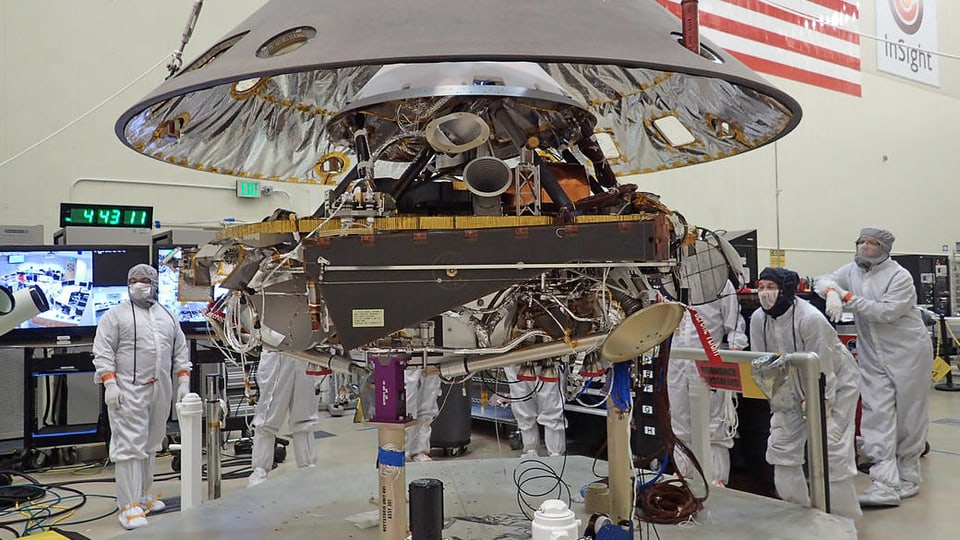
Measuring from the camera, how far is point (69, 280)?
21.3 feet

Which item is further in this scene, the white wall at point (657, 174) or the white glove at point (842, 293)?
the white wall at point (657, 174)

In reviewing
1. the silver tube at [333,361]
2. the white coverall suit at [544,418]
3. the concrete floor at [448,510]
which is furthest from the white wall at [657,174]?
the silver tube at [333,361]

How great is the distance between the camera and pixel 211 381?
13.0ft

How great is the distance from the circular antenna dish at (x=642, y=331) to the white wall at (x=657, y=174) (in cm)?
749

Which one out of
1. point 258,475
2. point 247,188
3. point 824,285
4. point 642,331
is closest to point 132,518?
point 258,475

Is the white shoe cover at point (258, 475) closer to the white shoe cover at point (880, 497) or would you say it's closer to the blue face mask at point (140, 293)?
the blue face mask at point (140, 293)

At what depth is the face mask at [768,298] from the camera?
4.42 m

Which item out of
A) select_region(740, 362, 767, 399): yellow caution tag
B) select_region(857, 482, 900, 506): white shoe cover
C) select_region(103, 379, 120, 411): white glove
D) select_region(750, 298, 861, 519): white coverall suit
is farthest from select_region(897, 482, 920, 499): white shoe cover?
select_region(103, 379, 120, 411): white glove

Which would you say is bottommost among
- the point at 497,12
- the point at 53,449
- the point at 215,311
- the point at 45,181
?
the point at 53,449

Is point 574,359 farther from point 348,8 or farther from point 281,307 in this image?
point 348,8

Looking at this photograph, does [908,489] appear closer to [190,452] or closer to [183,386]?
[190,452]

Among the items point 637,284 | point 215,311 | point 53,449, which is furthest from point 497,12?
point 53,449

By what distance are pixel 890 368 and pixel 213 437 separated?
4227 millimetres

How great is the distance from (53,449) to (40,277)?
151 cm
